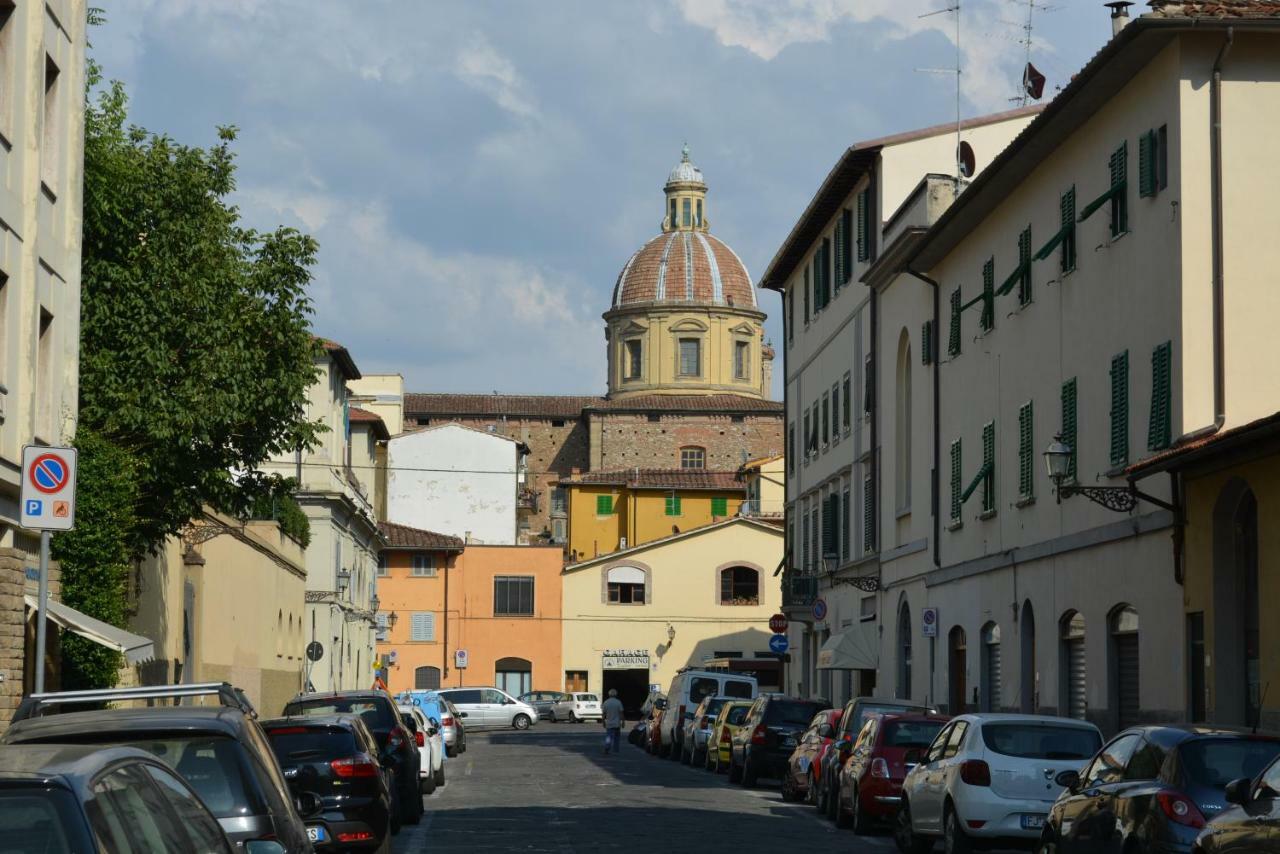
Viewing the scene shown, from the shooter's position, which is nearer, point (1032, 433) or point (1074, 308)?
point (1074, 308)

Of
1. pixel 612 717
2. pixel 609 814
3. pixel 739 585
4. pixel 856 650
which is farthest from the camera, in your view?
pixel 739 585

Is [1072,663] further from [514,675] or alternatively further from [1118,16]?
[514,675]

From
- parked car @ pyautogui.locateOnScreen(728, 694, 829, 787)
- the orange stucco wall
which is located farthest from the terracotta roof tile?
parked car @ pyautogui.locateOnScreen(728, 694, 829, 787)

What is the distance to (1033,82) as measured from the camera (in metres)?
41.7

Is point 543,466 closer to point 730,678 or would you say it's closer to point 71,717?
point 730,678

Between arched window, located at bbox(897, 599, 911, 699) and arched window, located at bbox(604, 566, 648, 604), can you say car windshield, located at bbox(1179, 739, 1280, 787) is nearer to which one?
arched window, located at bbox(897, 599, 911, 699)

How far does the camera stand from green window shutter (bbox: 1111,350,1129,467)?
981 inches

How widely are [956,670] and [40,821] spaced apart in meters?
30.9

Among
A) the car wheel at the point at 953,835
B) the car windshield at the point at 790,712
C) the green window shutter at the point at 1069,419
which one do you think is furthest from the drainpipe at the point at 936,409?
the car wheel at the point at 953,835

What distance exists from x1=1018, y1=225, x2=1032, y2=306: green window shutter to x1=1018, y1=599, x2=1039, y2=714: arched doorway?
4463 mm

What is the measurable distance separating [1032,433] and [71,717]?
70.4 ft

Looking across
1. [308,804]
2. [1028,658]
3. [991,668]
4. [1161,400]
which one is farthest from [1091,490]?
[308,804]

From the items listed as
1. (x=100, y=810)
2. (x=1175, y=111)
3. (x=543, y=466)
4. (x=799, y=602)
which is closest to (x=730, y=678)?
(x=799, y=602)

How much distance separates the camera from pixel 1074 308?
2738cm
